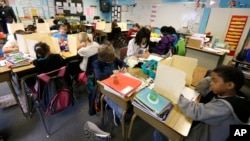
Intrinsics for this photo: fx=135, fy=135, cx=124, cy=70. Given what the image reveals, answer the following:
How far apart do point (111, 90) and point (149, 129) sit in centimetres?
93

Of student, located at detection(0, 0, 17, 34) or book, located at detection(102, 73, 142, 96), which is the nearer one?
book, located at detection(102, 73, 142, 96)

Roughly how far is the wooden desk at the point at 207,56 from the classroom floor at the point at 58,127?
2485 millimetres

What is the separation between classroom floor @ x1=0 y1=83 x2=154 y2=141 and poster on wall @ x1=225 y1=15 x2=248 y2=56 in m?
4.07

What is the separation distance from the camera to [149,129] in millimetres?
1824

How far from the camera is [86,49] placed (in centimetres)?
212

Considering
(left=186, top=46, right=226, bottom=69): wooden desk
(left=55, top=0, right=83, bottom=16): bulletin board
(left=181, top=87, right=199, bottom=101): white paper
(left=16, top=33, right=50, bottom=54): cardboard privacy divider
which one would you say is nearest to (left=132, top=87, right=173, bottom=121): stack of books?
(left=181, top=87, right=199, bottom=101): white paper

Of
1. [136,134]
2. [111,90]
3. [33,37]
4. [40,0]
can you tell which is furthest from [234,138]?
[40,0]

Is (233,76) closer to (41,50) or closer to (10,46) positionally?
(41,50)

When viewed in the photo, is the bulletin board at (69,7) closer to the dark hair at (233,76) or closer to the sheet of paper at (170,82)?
the sheet of paper at (170,82)

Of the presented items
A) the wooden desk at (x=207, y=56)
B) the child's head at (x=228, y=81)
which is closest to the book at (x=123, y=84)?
the child's head at (x=228, y=81)

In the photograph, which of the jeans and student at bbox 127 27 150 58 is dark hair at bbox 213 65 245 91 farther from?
student at bbox 127 27 150 58

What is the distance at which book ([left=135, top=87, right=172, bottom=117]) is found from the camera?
1.03 metres

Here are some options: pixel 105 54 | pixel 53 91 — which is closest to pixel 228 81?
pixel 105 54

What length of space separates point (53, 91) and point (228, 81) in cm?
163
